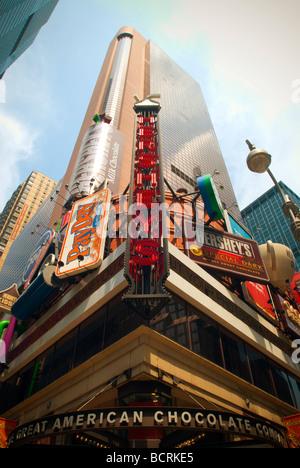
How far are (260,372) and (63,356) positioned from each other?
11.0 m

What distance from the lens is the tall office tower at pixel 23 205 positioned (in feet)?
347

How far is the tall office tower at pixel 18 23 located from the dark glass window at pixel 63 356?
321ft

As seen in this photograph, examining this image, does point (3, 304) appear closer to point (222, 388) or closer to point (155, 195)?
point (155, 195)

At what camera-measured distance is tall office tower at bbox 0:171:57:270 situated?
4168 inches

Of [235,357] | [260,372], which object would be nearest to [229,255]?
[235,357]

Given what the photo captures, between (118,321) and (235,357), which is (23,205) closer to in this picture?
(118,321)

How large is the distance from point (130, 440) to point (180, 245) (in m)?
11.4

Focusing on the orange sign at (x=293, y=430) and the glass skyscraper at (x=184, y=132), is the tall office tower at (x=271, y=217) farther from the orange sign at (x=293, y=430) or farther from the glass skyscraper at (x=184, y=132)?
the orange sign at (x=293, y=430)

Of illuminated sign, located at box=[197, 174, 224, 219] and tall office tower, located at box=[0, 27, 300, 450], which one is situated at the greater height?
illuminated sign, located at box=[197, 174, 224, 219]

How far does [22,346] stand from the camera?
63.6 feet

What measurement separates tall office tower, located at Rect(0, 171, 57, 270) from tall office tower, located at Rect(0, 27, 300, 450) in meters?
89.3

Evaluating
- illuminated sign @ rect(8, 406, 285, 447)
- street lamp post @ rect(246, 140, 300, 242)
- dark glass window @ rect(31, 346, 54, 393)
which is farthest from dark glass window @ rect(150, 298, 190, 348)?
dark glass window @ rect(31, 346, 54, 393)

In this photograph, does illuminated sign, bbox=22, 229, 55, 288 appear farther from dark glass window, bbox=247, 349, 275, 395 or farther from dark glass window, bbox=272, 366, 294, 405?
dark glass window, bbox=272, 366, 294, 405
